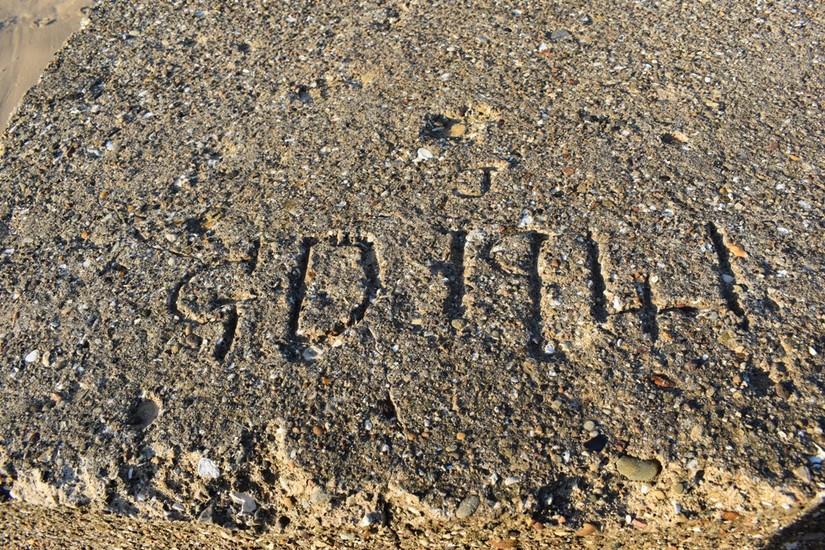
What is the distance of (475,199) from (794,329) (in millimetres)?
1067

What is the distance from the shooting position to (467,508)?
1847mm

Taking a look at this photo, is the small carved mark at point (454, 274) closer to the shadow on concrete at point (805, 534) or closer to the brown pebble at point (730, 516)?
the brown pebble at point (730, 516)

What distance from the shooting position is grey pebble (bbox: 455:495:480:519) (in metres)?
1.84

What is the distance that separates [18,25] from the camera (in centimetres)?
486

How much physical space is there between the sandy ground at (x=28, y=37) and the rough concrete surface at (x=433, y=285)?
4.97 feet

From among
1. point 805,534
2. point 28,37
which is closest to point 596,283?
point 805,534

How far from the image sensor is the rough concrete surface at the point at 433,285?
190 centimetres

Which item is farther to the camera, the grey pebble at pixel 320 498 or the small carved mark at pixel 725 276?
the small carved mark at pixel 725 276

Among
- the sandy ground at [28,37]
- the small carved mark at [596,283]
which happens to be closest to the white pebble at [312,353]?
the small carved mark at [596,283]

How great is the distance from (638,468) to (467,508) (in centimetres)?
46

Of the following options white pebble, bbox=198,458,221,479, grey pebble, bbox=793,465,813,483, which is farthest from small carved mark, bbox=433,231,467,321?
grey pebble, bbox=793,465,813,483

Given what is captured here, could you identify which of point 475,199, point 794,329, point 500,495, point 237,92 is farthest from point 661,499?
point 237,92

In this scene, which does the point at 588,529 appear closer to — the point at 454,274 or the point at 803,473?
the point at 803,473

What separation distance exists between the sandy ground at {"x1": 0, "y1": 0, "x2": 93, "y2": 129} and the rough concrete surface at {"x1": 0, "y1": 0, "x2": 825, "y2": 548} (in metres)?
1.52
